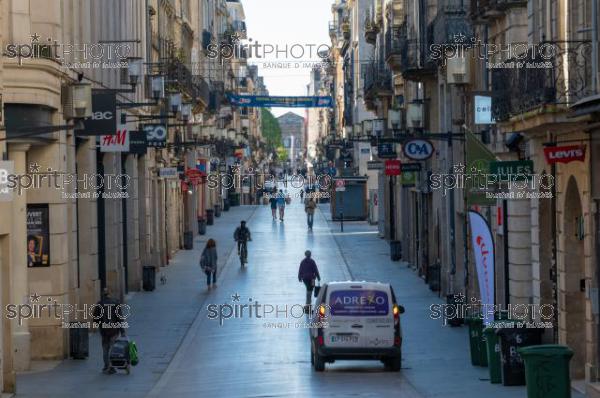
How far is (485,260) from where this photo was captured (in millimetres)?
24141

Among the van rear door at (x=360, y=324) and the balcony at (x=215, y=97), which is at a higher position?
the balcony at (x=215, y=97)

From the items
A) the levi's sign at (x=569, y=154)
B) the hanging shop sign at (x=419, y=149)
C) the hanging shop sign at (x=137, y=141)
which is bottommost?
the levi's sign at (x=569, y=154)

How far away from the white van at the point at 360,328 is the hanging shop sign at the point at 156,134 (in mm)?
16400

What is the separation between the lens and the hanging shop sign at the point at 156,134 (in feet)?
135

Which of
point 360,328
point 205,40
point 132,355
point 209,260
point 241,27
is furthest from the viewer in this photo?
point 241,27

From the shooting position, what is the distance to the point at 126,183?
4166 centimetres

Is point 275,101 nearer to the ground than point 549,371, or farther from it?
farther from it

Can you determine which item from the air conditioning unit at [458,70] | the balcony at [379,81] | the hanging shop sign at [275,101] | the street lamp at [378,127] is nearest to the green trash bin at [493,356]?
the air conditioning unit at [458,70]

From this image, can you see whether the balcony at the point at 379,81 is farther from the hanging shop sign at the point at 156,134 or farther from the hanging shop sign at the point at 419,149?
the hanging shop sign at the point at 419,149

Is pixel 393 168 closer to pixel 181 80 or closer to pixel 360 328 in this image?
pixel 181 80

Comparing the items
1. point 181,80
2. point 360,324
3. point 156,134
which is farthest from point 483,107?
point 181,80

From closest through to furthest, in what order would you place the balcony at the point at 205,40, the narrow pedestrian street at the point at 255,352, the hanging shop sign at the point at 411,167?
the narrow pedestrian street at the point at 255,352
the hanging shop sign at the point at 411,167
the balcony at the point at 205,40

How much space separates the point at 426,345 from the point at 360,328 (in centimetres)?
432

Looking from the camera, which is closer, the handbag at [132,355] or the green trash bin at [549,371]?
the green trash bin at [549,371]
